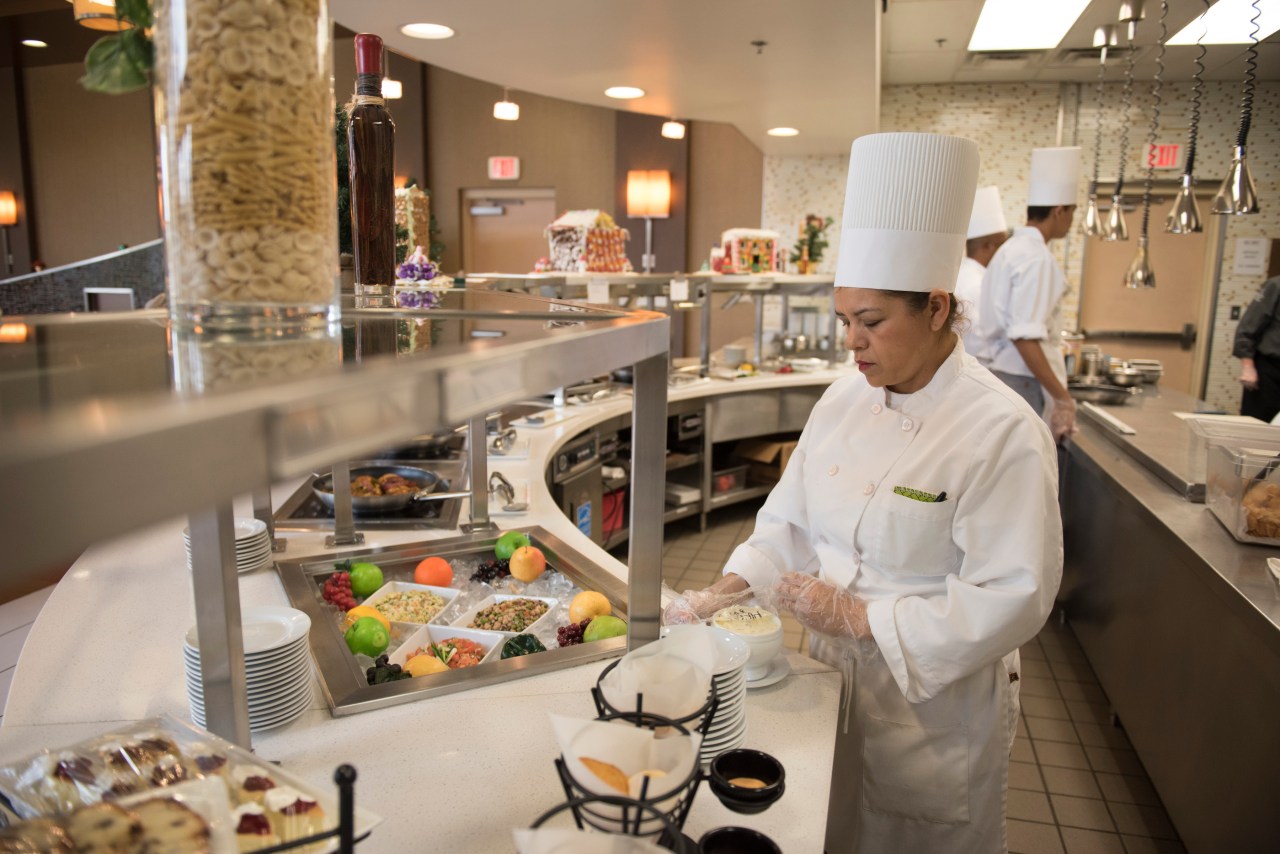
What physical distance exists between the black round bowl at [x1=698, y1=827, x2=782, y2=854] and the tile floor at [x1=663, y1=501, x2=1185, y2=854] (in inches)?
77.4

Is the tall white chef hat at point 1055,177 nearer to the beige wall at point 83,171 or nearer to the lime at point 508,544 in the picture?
the lime at point 508,544

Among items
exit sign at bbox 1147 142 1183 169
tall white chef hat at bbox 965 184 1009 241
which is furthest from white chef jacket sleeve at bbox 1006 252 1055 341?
exit sign at bbox 1147 142 1183 169

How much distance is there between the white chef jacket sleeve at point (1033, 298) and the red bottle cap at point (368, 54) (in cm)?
369

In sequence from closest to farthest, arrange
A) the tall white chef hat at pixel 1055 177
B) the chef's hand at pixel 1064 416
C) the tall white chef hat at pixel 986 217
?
the chef's hand at pixel 1064 416 → the tall white chef hat at pixel 1055 177 → the tall white chef hat at pixel 986 217

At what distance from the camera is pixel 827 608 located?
161 cm

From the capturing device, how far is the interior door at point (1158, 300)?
26.2 feet

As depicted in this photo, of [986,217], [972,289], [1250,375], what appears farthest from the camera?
[1250,375]

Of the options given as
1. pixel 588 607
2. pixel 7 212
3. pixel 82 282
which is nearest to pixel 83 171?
pixel 7 212

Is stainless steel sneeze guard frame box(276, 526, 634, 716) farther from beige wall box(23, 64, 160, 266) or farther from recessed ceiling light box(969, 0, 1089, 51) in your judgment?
beige wall box(23, 64, 160, 266)

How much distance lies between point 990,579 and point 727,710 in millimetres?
563

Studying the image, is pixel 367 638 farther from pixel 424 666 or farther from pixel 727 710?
pixel 727 710

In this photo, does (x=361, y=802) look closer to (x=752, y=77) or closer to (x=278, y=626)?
(x=278, y=626)

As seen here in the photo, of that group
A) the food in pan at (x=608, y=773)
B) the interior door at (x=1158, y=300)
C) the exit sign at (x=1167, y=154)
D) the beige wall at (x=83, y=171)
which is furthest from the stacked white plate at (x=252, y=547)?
the beige wall at (x=83, y=171)

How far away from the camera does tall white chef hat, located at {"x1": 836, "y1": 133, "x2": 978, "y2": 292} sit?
68.0 inches
